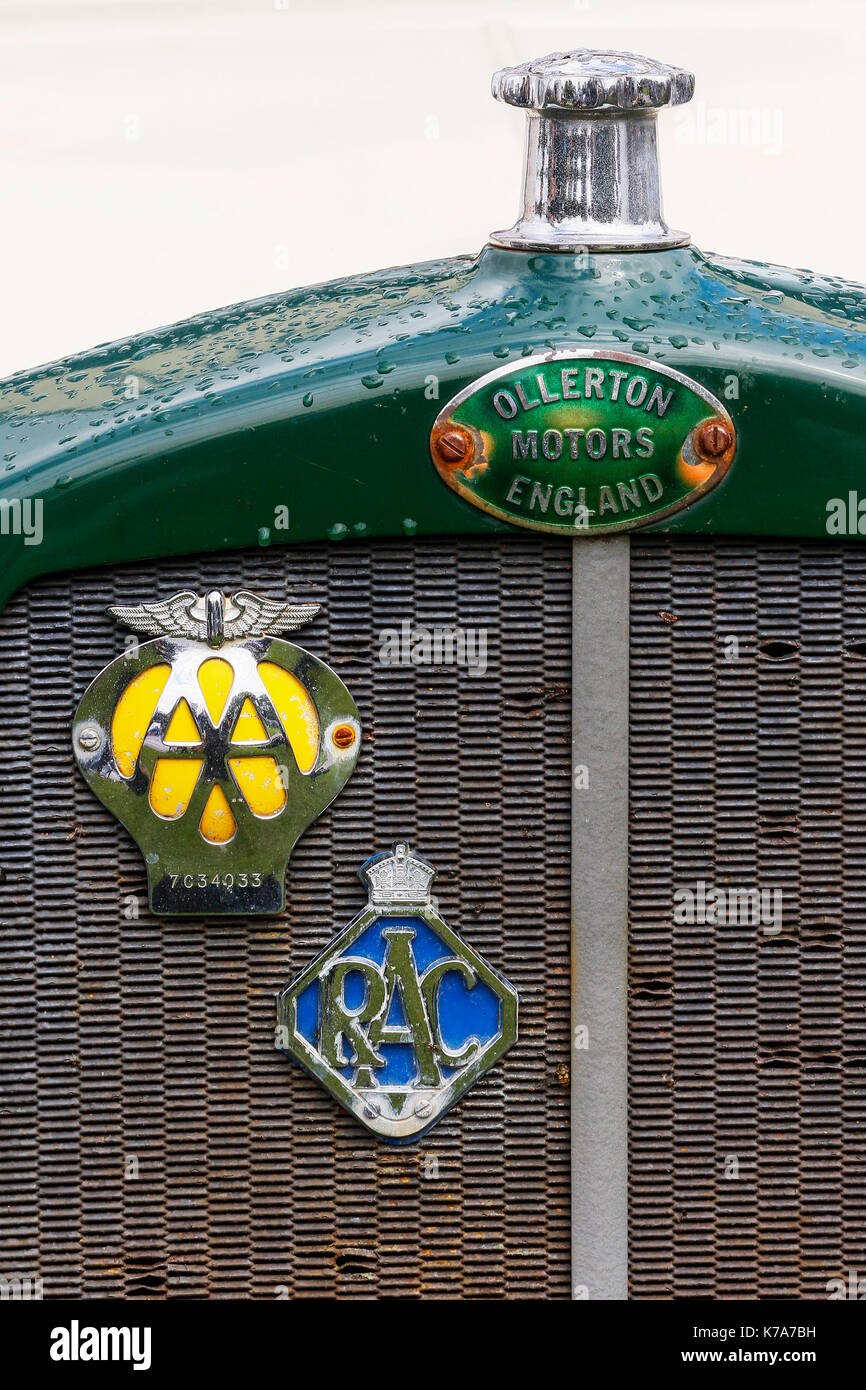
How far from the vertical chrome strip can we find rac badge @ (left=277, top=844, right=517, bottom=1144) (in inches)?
5.0

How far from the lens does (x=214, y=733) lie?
2.96m

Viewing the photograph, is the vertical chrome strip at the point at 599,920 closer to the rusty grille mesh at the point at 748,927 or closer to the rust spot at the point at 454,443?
the rusty grille mesh at the point at 748,927

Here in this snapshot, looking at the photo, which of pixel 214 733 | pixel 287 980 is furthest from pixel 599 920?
pixel 214 733

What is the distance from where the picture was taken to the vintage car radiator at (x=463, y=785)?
115 inches

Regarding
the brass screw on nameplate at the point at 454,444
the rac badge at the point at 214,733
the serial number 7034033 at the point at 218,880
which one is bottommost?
the serial number 7034033 at the point at 218,880

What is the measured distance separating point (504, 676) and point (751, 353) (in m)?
0.55

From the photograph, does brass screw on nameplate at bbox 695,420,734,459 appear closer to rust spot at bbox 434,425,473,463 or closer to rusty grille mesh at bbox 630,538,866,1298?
rusty grille mesh at bbox 630,538,866,1298

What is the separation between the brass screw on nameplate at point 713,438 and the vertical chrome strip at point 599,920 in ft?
0.59

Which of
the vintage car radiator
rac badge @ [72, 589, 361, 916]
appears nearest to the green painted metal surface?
the vintage car radiator

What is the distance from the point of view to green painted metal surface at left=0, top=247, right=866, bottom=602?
9.50 ft

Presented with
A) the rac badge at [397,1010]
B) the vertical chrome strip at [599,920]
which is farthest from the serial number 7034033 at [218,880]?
the vertical chrome strip at [599,920]

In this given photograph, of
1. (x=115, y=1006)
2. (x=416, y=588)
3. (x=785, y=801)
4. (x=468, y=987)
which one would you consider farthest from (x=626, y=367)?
(x=115, y=1006)

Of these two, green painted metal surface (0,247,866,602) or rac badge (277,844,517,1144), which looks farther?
rac badge (277,844,517,1144)
